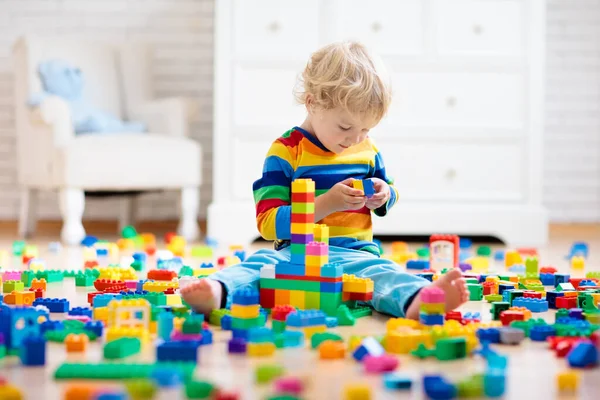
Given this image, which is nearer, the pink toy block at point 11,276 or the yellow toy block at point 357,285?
the yellow toy block at point 357,285

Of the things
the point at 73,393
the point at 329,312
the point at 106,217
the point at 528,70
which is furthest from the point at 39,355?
the point at 106,217

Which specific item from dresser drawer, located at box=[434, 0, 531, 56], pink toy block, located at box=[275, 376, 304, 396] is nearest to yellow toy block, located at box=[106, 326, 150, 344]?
pink toy block, located at box=[275, 376, 304, 396]

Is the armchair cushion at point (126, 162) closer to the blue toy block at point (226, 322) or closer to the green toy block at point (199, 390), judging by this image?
the blue toy block at point (226, 322)

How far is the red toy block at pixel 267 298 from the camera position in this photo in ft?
4.96

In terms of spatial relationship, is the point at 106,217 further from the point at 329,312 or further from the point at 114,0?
the point at 329,312

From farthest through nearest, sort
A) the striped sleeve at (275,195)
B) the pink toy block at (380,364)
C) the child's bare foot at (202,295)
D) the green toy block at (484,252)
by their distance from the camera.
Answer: the green toy block at (484,252)
the striped sleeve at (275,195)
the child's bare foot at (202,295)
the pink toy block at (380,364)

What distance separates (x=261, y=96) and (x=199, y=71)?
3.04ft

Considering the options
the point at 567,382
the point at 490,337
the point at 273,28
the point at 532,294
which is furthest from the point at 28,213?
the point at 567,382

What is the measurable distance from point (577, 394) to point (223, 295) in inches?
25.9

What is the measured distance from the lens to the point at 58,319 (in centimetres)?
143

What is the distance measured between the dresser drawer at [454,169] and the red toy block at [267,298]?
1.75 m

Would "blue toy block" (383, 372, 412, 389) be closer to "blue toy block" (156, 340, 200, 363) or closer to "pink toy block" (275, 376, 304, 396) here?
"pink toy block" (275, 376, 304, 396)

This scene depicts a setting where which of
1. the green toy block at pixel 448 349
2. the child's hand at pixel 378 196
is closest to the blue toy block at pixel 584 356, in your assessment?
the green toy block at pixel 448 349

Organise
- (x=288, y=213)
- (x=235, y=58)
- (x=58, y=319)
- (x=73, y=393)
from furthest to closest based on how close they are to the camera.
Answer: (x=235, y=58), (x=288, y=213), (x=58, y=319), (x=73, y=393)
